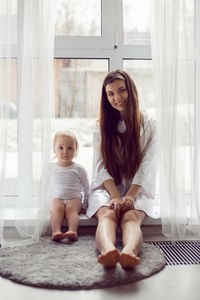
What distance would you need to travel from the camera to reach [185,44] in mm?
2174

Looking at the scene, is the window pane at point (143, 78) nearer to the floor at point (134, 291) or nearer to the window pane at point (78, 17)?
the window pane at point (78, 17)

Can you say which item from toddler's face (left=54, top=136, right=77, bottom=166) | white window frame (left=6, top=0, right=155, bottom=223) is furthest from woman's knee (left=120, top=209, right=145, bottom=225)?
white window frame (left=6, top=0, right=155, bottom=223)

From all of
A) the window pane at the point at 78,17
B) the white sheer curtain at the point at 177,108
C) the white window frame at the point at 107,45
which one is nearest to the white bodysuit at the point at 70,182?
the white sheer curtain at the point at 177,108

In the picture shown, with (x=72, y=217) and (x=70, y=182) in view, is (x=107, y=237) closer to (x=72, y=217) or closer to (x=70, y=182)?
(x=72, y=217)

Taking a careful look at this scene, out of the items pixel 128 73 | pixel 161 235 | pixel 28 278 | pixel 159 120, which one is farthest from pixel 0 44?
pixel 161 235

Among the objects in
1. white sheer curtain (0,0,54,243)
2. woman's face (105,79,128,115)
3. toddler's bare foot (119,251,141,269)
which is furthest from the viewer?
woman's face (105,79,128,115)

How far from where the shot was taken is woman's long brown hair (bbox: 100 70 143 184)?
7.42 ft

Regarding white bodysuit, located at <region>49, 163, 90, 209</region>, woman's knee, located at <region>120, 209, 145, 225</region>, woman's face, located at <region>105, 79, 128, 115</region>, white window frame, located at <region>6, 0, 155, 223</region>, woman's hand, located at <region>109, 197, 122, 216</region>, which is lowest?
woman's knee, located at <region>120, 209, 145, 225</region>

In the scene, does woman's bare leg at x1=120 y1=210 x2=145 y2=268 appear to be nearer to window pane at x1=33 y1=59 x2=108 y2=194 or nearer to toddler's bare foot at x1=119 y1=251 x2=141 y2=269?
toddler's bare foot at x1=119 y1=251 x2=141 y2=269

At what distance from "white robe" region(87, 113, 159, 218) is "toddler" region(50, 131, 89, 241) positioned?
7 cm

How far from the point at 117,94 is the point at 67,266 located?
3.22 ft

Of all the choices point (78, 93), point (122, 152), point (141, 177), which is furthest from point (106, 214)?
point (78, 93)

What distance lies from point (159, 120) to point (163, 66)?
284 millimetres

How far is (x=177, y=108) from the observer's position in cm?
219
